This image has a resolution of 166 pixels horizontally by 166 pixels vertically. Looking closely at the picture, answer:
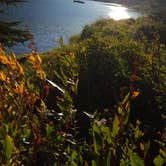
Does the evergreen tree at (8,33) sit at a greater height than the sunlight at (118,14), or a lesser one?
greater

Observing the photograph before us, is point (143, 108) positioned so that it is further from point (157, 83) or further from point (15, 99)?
point (15, 99)

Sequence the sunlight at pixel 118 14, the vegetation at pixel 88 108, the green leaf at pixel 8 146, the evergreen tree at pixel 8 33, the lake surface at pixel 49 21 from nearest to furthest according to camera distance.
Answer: the green leaf at pixel 8 146, the vegetation at pixel 88 108, the evergreen tree at pixel 8 33, the lake surface at pixel 49 21, the sunlight at pixel 118 14

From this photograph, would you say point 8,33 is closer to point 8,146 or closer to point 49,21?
point 8,146

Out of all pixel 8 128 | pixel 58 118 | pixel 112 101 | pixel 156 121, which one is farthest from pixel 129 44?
pixel 8 128

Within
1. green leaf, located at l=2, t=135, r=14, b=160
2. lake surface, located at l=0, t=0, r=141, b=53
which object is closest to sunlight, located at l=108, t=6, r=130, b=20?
lake surface, located at l=0, t=0, r=141, b=53

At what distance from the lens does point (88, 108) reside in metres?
5.60

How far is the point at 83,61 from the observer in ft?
23.2

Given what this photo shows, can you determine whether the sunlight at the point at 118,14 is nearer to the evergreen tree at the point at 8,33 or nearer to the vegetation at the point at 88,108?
the evergreen tree at the point at 8,33

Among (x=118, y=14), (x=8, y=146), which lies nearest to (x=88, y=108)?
(x=8, y=146)

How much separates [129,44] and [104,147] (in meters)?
5.74

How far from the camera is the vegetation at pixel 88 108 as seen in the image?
1877mm

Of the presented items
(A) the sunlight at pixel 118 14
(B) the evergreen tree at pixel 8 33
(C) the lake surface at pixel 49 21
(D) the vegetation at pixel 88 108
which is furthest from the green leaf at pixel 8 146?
(A) the sunlight at pixel 118 14

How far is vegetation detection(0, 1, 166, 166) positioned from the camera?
1877 mm

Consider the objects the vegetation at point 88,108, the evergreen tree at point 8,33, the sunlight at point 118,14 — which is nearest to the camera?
the vegetation at point 88,108
